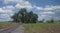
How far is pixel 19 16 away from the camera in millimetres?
51469

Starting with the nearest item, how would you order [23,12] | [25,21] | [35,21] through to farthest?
[25,21]
[35,21]
[23,12]

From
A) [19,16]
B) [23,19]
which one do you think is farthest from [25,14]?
[23,19]

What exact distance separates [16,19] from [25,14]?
3.27 metres

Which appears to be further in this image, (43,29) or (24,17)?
(24,17)

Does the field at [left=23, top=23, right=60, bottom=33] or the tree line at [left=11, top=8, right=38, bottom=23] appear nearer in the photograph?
the field at [left=23, top=23, right=60, bottom=33]

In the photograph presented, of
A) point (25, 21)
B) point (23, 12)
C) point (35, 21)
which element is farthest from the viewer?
point (23, 12)

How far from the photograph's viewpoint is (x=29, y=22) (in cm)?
4828

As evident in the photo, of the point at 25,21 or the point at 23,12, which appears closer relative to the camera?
the point at 25,21

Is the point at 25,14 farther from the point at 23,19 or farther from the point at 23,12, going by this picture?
the point at 23,19

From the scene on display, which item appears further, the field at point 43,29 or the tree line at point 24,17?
the tree line at point 24,17

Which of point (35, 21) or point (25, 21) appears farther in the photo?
point (35, 21)

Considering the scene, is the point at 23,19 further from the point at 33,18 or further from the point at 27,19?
the point at 33,18

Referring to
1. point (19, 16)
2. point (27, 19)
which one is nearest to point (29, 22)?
point (27, 19)

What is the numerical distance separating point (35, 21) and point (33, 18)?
523 centimetres
